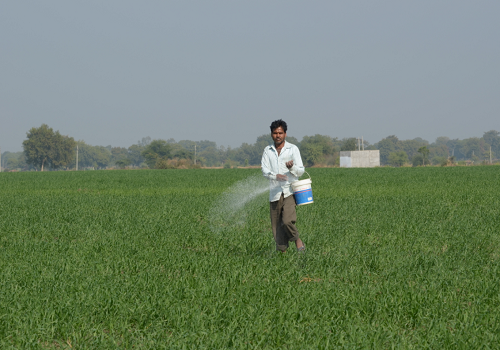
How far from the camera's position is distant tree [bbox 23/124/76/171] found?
104875mm

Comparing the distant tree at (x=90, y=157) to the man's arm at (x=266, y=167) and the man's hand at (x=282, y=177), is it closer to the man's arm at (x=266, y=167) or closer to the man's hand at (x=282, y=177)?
the man's arm at (x=266, y=167)

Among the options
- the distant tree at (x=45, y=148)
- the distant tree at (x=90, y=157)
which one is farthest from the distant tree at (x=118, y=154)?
the distant tree at (x=45, y=148)

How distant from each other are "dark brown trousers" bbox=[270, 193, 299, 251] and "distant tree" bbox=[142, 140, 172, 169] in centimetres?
10574

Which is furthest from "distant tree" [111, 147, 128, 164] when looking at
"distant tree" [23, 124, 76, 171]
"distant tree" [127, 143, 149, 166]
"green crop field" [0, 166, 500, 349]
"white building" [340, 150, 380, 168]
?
"green crop field" [0, 166, 500, 349]

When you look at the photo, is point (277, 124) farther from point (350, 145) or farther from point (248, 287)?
point (350, 145)

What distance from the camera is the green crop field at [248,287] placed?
372cm

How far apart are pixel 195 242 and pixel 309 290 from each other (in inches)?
131

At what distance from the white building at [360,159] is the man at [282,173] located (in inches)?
3692

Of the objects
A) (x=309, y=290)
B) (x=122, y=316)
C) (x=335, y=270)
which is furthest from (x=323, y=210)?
(x=122, y=316)

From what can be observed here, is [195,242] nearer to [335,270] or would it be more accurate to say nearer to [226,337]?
[335,270]

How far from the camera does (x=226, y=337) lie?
143 inches

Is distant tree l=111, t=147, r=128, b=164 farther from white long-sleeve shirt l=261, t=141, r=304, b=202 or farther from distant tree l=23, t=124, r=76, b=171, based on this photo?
white long-sleeve shirt l=261, t=141, r=304, b=202

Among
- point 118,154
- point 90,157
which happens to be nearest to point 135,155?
point 118,154

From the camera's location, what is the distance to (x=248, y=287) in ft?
15.9
